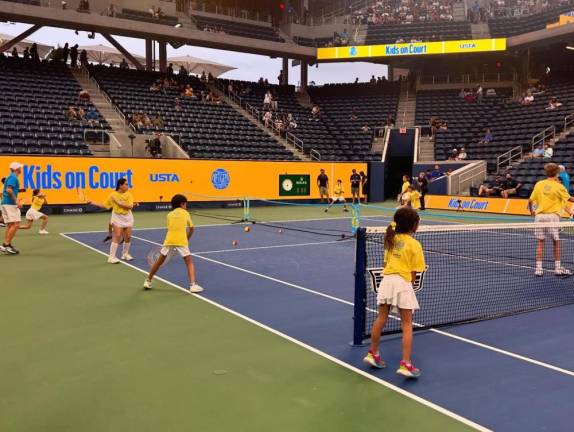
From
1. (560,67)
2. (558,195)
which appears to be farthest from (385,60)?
(558,195)

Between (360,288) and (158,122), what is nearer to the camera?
(360,288)

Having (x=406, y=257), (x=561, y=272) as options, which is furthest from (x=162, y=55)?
(x=406, y=257)

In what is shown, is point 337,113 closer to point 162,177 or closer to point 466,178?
point 466,178

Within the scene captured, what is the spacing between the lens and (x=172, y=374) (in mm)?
5852

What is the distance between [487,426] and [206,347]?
3418mm

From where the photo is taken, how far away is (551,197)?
11.1m

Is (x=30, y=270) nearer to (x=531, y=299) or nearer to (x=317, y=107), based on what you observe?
(x=531, y=299)

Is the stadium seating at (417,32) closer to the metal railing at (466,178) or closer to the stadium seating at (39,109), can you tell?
the metal railing at (466,178)

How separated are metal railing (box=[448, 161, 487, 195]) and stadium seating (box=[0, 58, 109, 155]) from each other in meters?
20.1

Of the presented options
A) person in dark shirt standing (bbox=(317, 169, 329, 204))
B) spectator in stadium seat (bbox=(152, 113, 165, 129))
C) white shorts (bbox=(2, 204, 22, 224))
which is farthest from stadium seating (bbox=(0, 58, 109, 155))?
white shorts (bbox=(2, 204, 22, 224))

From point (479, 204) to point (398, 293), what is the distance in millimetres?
23901

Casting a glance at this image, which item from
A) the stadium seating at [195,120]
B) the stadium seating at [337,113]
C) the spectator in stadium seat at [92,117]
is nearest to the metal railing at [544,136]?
the stadium seating at [337,113]

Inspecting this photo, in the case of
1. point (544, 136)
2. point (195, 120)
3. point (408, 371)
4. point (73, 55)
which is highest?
point (73, 55)

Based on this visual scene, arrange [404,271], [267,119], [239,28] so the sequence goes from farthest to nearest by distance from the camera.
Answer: [239,28], [267,119], [404,271]
